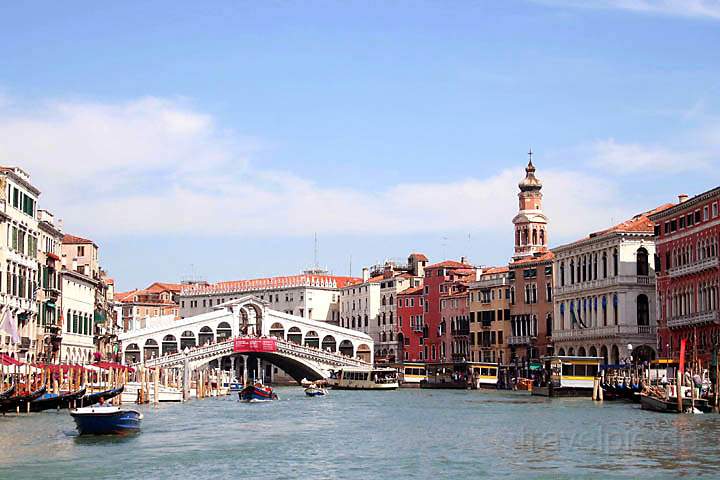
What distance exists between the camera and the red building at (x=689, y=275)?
5141 centimetres

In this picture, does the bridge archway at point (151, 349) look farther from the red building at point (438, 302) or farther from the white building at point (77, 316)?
the white building at point (77, 316)

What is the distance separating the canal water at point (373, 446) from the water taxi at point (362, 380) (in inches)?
1152

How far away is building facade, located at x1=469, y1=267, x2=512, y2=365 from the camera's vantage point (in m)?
78.8

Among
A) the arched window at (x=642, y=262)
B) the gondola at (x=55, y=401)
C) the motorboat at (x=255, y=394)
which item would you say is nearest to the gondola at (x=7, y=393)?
the gondola at (x=55, y=401)

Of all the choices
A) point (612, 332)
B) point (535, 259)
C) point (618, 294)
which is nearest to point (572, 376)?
point (612, 332)

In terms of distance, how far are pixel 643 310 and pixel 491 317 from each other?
19.1 meters

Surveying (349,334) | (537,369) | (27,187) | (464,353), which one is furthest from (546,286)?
(27,187)

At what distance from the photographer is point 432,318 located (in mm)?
87812

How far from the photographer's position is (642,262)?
204ft

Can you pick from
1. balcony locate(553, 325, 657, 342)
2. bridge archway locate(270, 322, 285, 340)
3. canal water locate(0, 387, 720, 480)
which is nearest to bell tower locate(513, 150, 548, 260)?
bridge archway locate(270, 322, 285, 340)

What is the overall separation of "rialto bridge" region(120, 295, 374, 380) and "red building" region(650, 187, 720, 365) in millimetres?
23833

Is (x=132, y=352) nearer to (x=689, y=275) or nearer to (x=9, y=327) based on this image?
(x=689, y=275)

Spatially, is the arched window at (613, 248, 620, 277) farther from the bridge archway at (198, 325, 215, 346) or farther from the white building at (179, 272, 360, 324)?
the white building at (179, 272, 360, 324)

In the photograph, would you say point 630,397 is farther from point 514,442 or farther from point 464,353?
point 464,353
